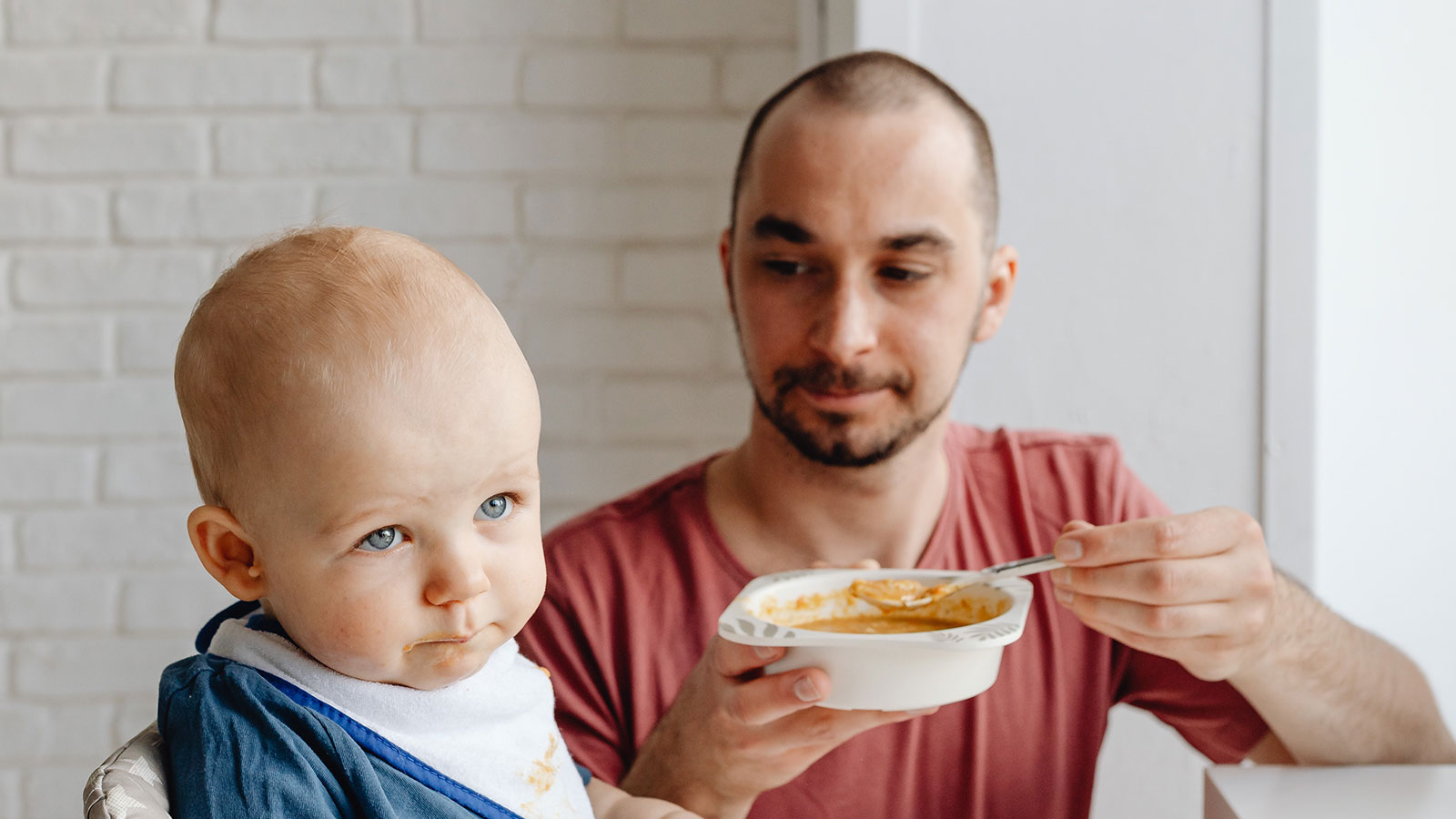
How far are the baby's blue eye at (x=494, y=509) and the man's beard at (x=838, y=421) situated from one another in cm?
61

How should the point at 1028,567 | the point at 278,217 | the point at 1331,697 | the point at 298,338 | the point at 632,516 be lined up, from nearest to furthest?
the point at 298,338, the point at 1028,567, the point at 1331,697, the point at 632,516, the point at 278,217

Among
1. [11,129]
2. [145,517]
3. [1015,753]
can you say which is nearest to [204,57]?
[11,129]

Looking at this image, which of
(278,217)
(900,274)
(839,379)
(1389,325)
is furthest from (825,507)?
(278,217)

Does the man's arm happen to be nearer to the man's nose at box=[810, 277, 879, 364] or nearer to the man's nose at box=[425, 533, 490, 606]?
the man's nose at box=[810, 277, 879, 364]

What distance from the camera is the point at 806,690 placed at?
90cm

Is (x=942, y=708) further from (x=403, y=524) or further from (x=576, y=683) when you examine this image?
(x=403, y=524)

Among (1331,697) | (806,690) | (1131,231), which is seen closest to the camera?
(806,690)

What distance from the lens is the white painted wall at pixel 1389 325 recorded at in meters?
1.70

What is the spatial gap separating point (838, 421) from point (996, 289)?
332mm

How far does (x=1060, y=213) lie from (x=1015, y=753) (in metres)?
0.83

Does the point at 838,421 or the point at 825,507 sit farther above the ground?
the point at 838,421

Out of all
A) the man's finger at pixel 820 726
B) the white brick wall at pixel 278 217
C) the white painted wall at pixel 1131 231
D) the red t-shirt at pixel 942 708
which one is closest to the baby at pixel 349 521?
the man's finger at pixel 820 726

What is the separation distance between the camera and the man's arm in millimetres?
966

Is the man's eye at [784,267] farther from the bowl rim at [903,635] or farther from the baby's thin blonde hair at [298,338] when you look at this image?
the baby's thin blonde hair at [298,338]
